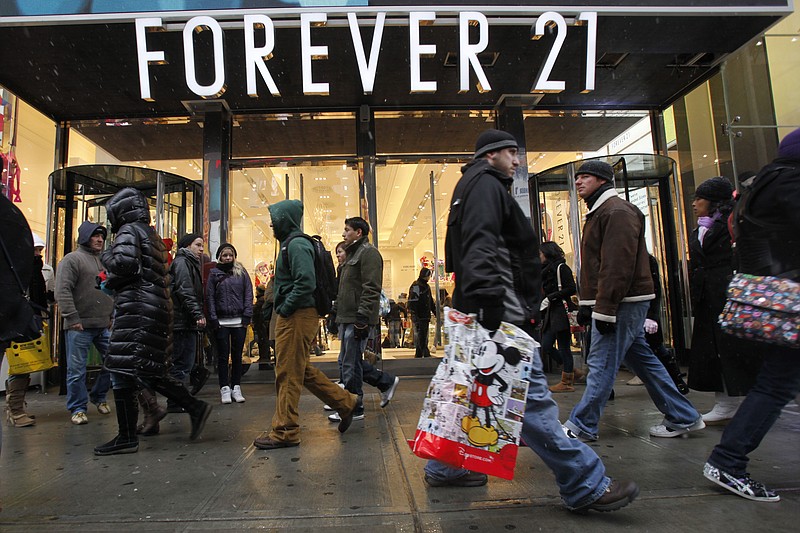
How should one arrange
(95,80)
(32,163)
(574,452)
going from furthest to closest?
1. (32,163)
2. (95,80)
3. (574,452)

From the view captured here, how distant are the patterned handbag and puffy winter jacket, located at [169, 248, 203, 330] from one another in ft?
15.0

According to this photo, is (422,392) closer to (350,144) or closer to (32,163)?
(350,144)

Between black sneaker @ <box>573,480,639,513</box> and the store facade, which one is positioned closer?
black sneaker @ <box>573,480,639,513</box>

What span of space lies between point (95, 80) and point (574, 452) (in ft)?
24.8

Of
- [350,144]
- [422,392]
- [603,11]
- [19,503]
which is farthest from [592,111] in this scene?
[19,503]

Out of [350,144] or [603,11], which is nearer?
[603,11]

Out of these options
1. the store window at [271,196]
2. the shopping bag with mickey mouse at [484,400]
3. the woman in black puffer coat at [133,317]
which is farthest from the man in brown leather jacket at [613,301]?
the store window at [271,196]

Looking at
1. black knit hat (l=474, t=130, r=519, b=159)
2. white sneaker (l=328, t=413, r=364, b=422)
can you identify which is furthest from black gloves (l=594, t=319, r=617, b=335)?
white sneaker (l=328, t=413, r=364, b=422)

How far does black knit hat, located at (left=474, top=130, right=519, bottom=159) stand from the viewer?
2.71 meters

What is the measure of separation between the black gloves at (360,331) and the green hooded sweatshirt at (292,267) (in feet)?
2.35

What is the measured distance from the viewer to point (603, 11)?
5.74 meters

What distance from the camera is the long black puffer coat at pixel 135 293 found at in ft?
12.1

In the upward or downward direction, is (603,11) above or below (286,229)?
above

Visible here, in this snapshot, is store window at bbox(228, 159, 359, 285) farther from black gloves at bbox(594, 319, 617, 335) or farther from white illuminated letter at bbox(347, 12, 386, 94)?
black gloves at bbox(594, 319, 617, 335)
